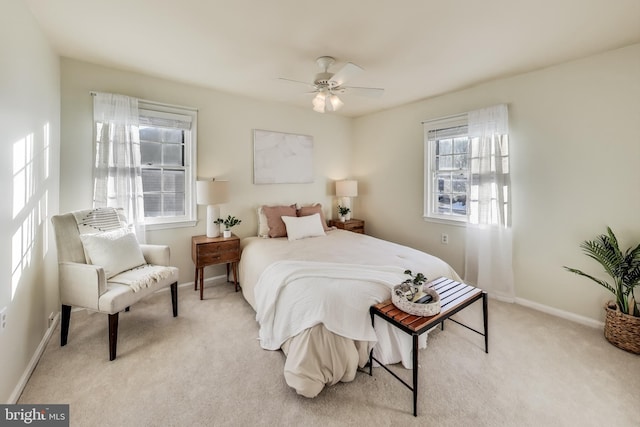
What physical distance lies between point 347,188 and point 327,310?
2.90m

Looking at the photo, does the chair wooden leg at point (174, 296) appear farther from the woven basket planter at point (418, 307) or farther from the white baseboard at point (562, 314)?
the white baseboard at point (562, 314)

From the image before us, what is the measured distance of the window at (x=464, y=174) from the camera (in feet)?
9.98

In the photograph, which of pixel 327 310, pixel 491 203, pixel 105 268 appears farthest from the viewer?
pixel 491 203

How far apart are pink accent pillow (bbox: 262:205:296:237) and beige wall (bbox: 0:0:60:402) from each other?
213 centimetres

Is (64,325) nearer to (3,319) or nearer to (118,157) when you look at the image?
(3,319)

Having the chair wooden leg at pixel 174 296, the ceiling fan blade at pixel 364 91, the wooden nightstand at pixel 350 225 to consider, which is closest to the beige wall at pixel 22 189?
the chair wooden leg at pixel 174 296

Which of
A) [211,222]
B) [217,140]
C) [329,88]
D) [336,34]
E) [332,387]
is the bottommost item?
[332,387]

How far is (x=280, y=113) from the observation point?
4.04 m

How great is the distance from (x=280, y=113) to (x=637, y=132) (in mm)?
3806

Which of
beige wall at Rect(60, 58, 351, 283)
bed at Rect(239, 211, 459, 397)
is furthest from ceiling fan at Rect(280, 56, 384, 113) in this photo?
bed at Rect(239, 211, 459, 397)

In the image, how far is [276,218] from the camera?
3.65 metres

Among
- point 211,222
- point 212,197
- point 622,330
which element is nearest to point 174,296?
point 211,222

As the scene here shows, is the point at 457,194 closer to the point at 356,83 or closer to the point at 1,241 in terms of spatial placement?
the point at 356,83

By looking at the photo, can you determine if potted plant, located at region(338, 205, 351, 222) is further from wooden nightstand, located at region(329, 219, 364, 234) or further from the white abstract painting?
the white abstract painting
